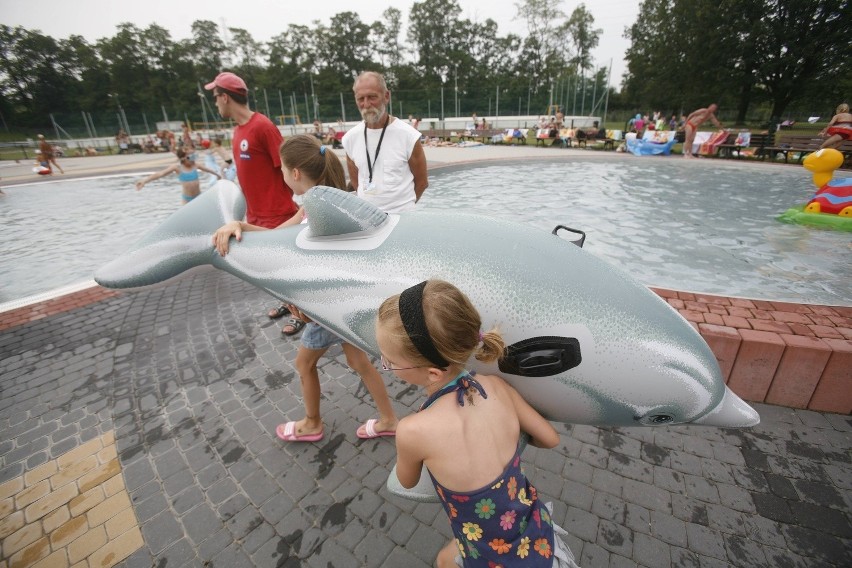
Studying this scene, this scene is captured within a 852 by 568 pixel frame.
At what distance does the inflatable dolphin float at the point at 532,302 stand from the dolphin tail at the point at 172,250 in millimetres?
430

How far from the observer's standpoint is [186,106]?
205 feet

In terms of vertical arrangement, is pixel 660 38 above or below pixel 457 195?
above

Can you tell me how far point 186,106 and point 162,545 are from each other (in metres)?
75.2

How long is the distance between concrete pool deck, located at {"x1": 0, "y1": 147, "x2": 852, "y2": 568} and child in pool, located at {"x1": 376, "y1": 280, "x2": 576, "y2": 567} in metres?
0.83

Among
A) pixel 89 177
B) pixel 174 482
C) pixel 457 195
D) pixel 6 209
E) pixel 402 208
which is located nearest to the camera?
pixel 174 482

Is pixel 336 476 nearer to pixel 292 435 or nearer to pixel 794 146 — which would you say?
pixel 292 435

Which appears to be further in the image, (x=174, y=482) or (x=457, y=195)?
(x=457, y=195)

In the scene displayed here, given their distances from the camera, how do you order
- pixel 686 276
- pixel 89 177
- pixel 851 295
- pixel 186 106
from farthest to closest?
pixel 186 106, pixel 89 177, pixel 686 276, pixel 851 295

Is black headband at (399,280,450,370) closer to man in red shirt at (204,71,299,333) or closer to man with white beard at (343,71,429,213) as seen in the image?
man with white beard at (343,71,429,213)

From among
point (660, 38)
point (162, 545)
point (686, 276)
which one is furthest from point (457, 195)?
point (660, 38)

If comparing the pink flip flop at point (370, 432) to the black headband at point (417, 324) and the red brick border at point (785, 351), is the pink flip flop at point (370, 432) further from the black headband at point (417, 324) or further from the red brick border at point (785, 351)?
the red brick border at point (785, 351)

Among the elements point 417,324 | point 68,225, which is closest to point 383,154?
point 417,324

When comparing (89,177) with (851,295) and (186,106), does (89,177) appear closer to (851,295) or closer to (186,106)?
(851,295)

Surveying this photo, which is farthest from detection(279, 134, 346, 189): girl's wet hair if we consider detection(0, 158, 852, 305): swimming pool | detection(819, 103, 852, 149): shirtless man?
detection(819, 103, 852, 149): shirtless man
